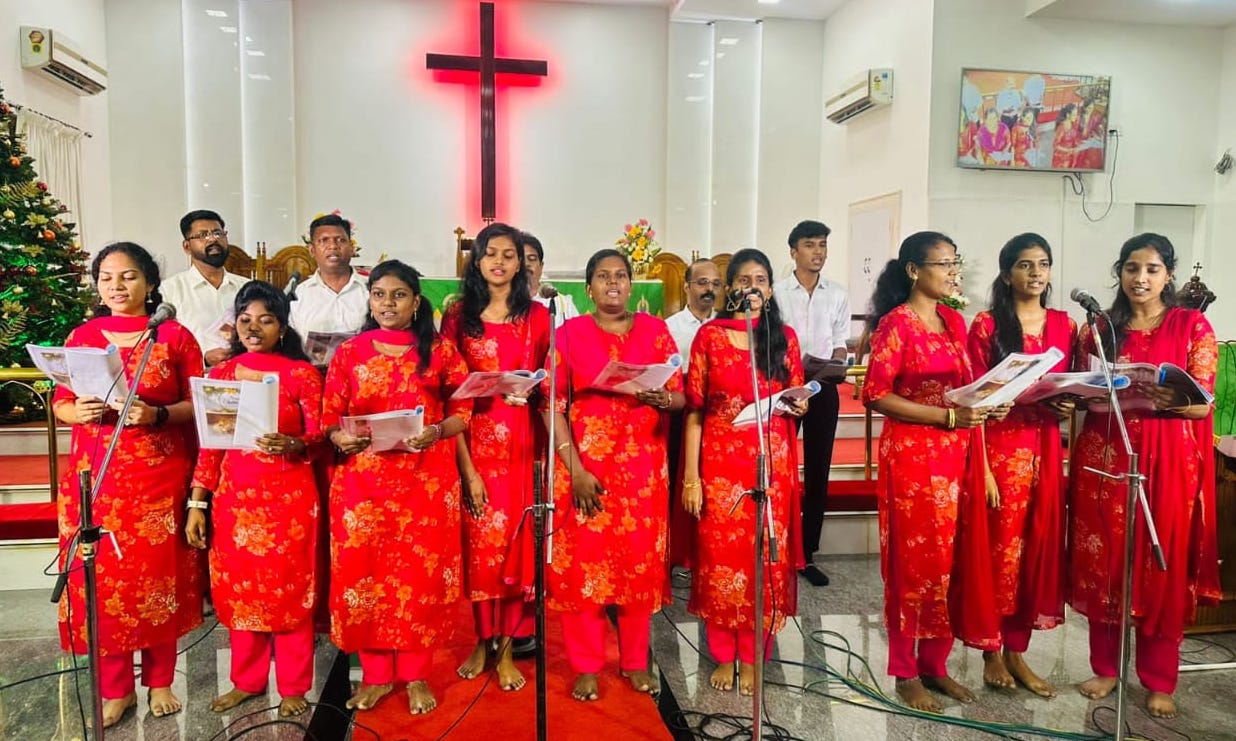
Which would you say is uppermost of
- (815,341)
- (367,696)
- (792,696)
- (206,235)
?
(206,235)

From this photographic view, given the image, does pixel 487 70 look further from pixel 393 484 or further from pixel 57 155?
pixel 393 484

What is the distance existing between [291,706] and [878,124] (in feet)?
22.2

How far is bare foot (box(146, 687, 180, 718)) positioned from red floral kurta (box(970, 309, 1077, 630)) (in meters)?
2.68

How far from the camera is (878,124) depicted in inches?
288

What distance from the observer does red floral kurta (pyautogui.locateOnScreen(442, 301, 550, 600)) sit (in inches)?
99.8

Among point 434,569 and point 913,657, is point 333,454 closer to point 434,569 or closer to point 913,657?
point 434,569

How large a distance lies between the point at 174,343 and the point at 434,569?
1.04 metres

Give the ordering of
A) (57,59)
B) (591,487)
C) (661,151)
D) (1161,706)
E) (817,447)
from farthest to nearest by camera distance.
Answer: (661,151) → (57,59) → (817,447) → (1161,706) → (591,487)

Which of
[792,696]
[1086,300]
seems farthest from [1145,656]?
[1086,300]

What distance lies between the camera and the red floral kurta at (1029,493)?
8.56 ft

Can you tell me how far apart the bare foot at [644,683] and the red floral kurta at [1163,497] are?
146cm

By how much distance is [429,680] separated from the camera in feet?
8.86

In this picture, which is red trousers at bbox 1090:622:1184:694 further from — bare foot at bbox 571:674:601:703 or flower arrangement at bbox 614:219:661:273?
flower arrangement at bbox 614:219:661:273

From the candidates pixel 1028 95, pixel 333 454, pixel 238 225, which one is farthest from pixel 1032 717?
pixel 238 225
